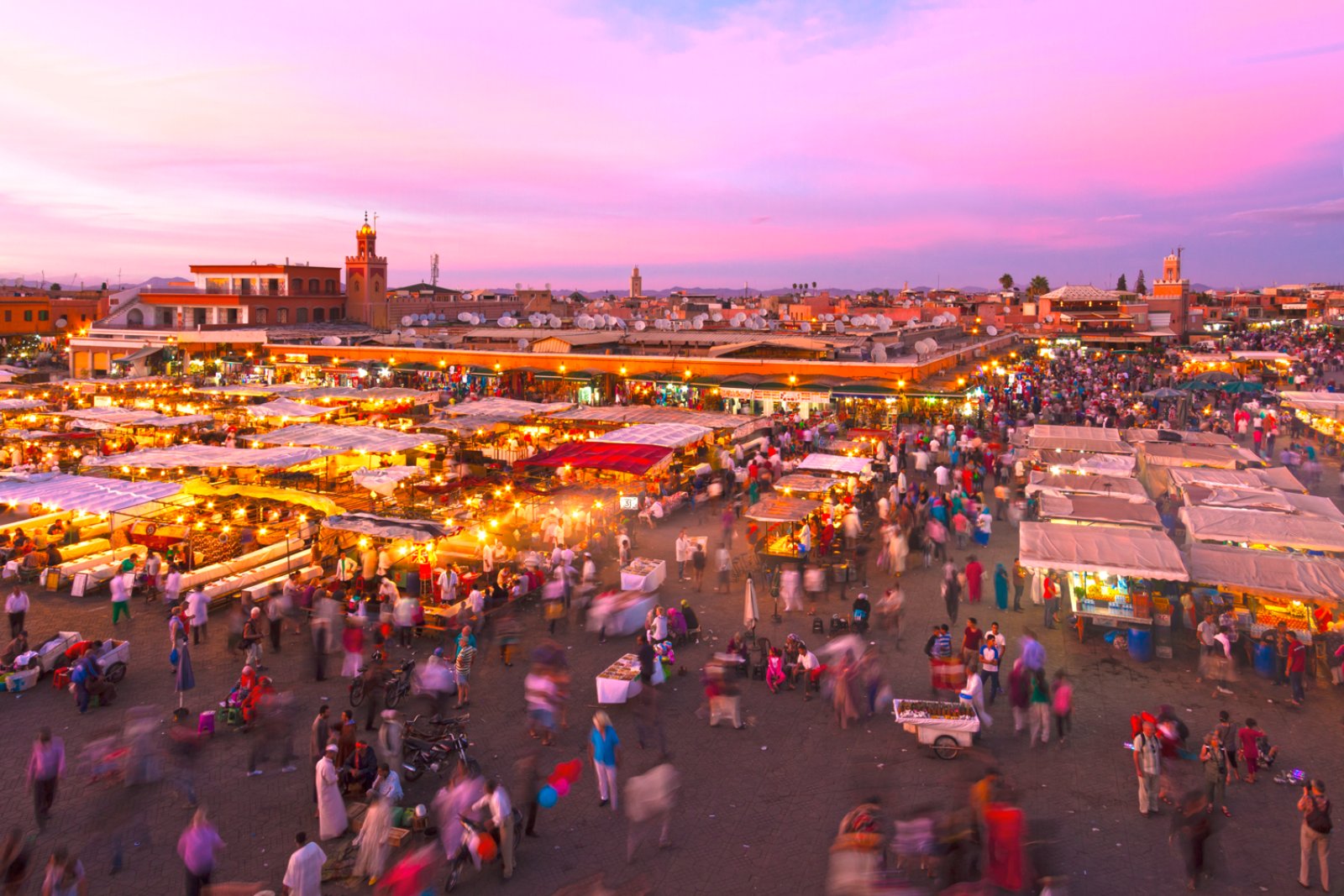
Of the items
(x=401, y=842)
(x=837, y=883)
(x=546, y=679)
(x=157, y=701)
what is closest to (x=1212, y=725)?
(x=837, y=883)

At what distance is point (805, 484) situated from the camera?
56.2ft

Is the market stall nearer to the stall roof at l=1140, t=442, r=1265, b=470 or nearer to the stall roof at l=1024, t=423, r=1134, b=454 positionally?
the stall roof at l=1140, t=442, r=1265, b=470

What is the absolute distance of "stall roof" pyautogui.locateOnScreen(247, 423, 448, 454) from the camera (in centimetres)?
1958

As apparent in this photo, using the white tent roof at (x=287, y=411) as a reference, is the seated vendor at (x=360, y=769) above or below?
below

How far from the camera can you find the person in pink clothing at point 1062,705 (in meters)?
8.80

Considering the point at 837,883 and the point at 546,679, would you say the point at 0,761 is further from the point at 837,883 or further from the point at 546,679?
the point at 837,883

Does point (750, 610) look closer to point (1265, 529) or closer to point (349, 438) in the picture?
point (1265, 529)

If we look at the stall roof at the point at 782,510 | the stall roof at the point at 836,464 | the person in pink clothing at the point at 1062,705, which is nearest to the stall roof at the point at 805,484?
the stall roof at the point at 836,464

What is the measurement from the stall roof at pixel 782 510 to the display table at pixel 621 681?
5111 mm

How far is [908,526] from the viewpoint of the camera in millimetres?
15172

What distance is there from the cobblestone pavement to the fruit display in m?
0.37

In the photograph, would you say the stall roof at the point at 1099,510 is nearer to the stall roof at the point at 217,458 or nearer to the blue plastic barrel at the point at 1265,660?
the blue plastic barrel at the point at 1265,660

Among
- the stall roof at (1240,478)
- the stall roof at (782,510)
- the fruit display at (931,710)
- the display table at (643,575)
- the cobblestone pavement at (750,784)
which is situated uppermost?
the stall roof at (1240,478)

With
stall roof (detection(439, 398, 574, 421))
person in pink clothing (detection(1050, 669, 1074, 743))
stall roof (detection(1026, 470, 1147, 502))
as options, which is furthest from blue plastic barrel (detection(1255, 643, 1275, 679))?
stall roof (detection(439, 398, 574, 421))
